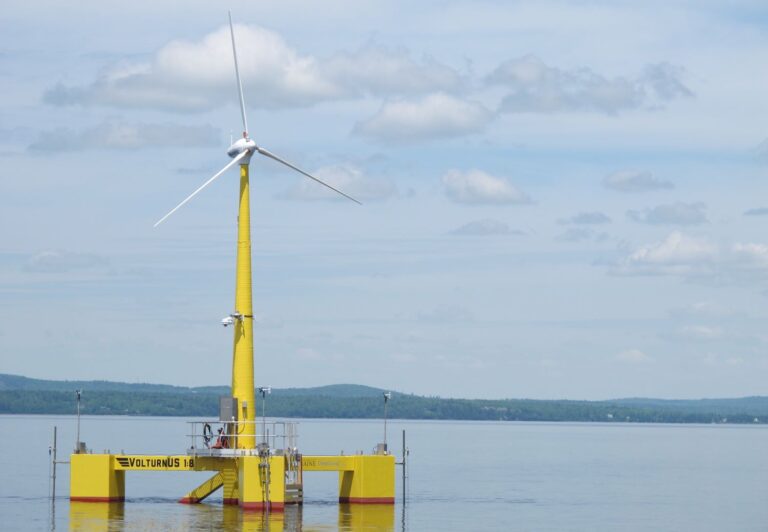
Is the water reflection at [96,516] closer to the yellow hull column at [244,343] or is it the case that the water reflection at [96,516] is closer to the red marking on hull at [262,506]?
the red marking on hull at [262,506]

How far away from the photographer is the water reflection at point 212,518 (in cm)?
6425

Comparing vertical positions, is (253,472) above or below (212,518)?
above

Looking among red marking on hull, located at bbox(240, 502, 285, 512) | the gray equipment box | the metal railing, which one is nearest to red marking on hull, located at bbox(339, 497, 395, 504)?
the metal railing

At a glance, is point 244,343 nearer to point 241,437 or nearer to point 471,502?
point 241,437

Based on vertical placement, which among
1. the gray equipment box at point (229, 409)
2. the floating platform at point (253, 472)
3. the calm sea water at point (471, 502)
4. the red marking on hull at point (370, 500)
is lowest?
the calm sea water at point (471, 502)

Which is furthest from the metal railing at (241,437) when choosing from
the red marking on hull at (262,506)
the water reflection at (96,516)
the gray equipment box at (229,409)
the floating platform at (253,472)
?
the water reflection at (96,516)

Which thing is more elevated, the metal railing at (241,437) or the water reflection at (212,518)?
the metal railing at (241,437)

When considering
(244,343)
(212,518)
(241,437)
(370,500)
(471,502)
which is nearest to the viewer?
(212,518)

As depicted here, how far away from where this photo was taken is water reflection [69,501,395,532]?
64250 mm

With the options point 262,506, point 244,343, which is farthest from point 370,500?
point 244,343

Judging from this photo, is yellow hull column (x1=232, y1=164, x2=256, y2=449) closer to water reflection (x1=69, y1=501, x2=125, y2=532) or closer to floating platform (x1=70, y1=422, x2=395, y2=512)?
floating platform (x1=70, y1=422, x2=395, y2=512)

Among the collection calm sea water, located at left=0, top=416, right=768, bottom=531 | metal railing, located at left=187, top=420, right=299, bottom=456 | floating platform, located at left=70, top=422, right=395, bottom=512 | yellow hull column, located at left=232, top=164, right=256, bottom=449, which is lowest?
calm sea water, located at left=0, top=416, right=768, bottom=531

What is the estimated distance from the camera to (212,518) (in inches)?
2682

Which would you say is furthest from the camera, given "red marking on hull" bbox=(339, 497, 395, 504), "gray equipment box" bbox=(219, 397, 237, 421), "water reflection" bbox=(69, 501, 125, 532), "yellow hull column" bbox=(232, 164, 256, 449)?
"red marking on hull" bbox=(339, 497, 395, 504)
